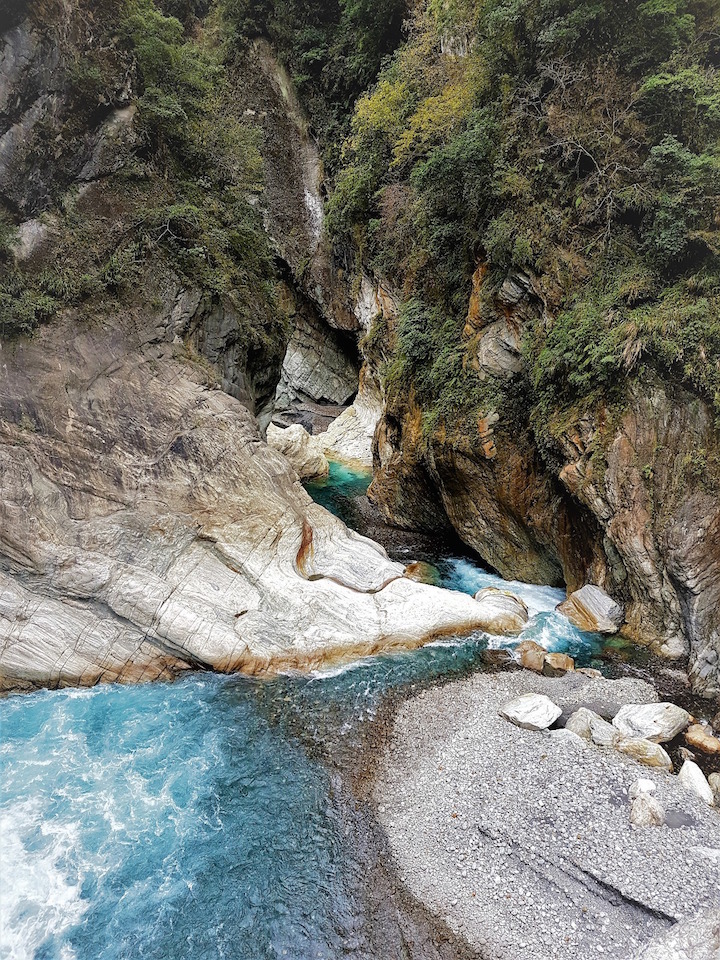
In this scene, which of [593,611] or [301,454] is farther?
[301,454]

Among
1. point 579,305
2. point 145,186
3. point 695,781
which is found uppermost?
point 145,186

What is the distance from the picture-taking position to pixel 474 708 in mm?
9219

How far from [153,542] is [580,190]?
12687 mm

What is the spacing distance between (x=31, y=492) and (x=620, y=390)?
12.8 metres

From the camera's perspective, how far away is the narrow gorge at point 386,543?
6.44m

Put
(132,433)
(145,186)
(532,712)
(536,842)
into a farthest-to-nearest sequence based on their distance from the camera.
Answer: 1. (145,186)
2. (132,433)
3. (532,712)
4. (536,842)

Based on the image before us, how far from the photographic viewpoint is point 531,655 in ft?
34.5

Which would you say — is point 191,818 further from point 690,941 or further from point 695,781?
point 695,781

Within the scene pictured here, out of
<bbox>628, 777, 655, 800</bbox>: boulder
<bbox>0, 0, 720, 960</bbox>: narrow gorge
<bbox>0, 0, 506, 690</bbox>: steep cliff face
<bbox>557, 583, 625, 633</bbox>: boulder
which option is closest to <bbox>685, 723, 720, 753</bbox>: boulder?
<bbox>0, 0, 720, 960</bbox>: narrow gorge

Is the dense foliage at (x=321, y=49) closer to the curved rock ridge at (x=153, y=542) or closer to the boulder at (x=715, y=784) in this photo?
the curved rock ridge at (x=153, y=542)

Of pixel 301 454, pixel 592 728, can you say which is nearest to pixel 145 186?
pixel 301 454

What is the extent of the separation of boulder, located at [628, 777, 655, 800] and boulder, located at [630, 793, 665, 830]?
5.3 inches

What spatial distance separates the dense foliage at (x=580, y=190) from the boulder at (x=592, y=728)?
21.2 feet

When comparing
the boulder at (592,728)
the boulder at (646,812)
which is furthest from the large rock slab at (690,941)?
the boulder at (592,728)
